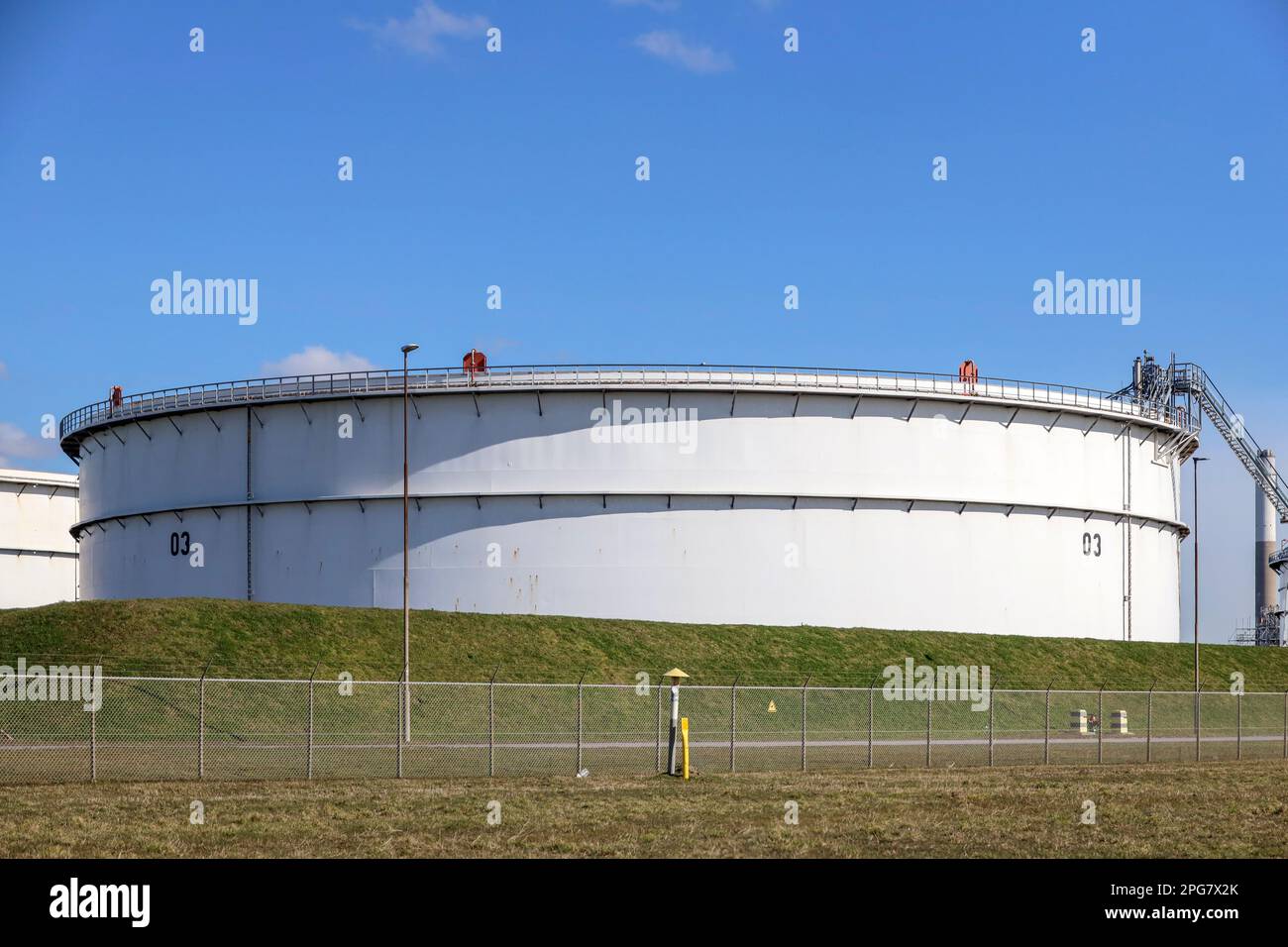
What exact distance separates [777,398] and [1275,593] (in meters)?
54.1

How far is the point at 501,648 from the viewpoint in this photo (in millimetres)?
49656

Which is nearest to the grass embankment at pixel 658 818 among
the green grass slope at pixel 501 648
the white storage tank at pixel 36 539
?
the green grass slope at pixel 501 648

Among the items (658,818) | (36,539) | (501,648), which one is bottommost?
(658,818)

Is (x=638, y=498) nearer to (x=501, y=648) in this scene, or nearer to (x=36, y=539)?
(x=501, y=648)

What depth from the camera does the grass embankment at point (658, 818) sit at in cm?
1662

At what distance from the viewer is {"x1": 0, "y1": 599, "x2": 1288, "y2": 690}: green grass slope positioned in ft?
147

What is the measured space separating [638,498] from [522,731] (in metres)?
17.6

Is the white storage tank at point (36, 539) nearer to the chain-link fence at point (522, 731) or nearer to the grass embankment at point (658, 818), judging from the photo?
the chain-link fence at point (522, 731)

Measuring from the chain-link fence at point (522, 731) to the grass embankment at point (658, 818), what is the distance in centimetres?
246

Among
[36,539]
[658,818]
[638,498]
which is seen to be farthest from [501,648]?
[36,539]
